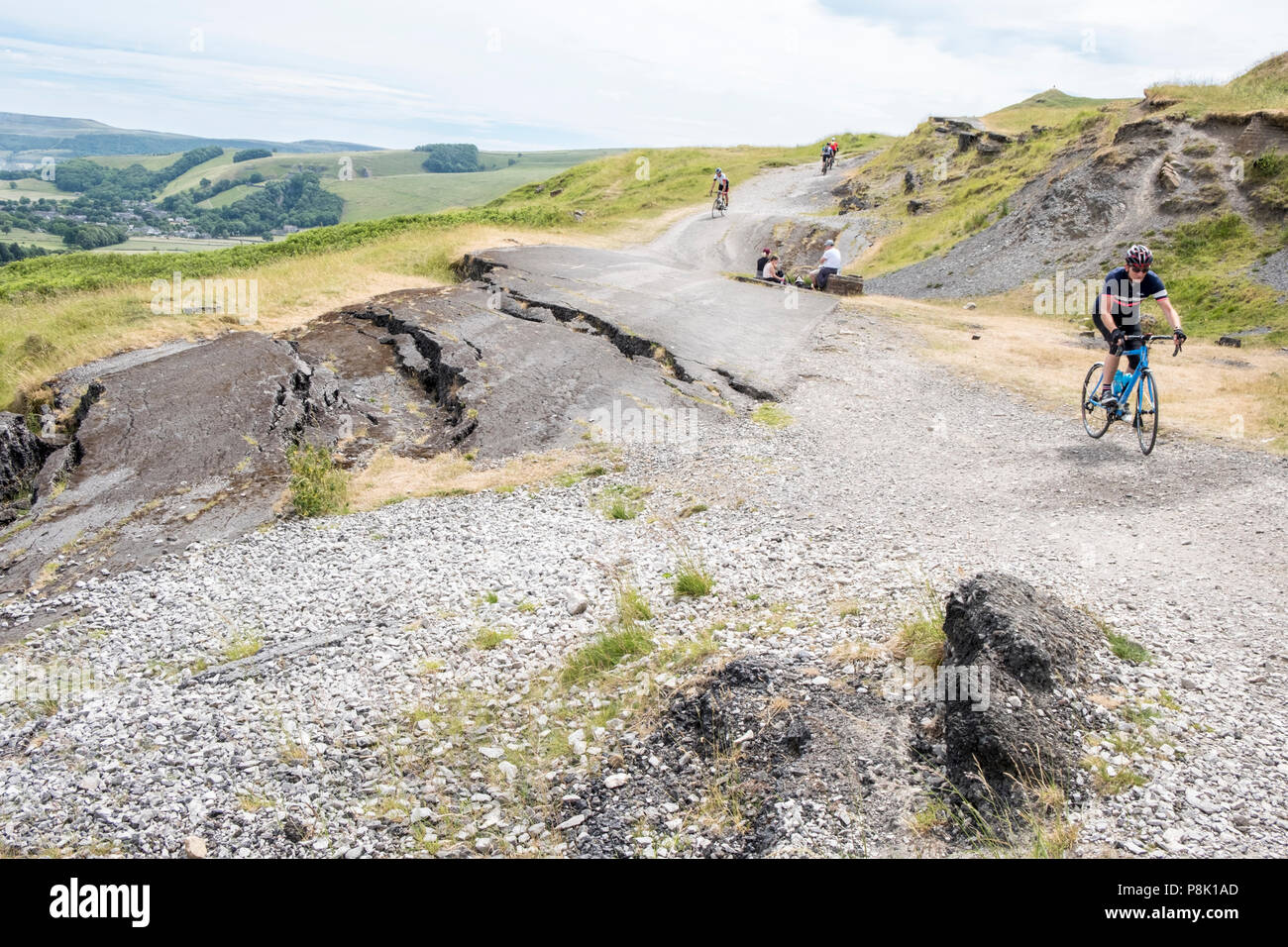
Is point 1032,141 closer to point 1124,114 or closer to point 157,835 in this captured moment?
point 1124,114

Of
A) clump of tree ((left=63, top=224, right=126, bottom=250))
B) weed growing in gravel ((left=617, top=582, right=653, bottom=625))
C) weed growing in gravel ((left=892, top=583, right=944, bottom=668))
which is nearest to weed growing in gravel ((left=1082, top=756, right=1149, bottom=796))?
weed growing in gravel ((left=892, top=583, right=944, bottom=668))

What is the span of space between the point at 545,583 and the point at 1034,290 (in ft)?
79.5

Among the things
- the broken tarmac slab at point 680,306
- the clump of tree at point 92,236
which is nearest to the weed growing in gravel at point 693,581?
the broken tarmac slab at point 680,306

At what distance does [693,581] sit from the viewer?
922cm

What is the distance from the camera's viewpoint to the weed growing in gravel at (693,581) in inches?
361

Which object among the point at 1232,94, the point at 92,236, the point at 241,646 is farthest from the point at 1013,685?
the point at 92,236

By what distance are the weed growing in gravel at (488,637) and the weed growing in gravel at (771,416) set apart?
823 cm

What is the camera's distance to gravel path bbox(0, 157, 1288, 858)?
5.97 metres

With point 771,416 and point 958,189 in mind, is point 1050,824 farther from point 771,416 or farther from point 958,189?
point 958,189

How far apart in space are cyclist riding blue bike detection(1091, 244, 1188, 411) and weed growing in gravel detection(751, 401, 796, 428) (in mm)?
5601

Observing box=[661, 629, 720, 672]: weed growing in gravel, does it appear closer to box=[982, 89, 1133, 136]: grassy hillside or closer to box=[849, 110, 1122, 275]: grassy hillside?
box=[849, 110, 1122, 275]: grassy hillside

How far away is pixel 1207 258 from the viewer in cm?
2475
